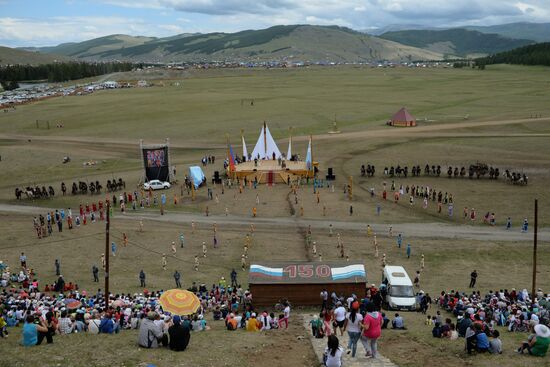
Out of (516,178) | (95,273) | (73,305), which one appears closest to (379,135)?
(516,178)

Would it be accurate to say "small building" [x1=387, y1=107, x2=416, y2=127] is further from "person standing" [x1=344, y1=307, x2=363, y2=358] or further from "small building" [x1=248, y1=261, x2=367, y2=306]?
"person standing" [x1=344, y1=307, x2=363, y2=358]

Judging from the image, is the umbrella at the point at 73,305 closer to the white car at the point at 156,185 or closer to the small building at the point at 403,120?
the white car at the point at 156,185

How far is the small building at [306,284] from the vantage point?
871 inches

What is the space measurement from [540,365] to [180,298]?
10.2 meters

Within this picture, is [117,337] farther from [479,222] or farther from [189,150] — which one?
[189,150]

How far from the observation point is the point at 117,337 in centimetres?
1634

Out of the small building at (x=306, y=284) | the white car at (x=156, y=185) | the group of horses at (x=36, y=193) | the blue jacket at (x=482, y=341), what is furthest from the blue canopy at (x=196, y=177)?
the blue jacket at (x=482, y=341)

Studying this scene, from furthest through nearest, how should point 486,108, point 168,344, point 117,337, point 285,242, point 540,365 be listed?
point 486,108 < point 285,242 < point 117,337 < point 168,344 < point 540,365

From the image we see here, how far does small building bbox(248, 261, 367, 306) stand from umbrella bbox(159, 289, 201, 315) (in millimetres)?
4830

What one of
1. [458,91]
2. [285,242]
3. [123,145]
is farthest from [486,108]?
[285,242]

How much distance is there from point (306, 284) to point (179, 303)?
6.44m

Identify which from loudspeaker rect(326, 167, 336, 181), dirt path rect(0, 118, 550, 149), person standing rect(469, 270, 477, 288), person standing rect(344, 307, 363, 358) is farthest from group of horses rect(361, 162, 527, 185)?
person standing rect(344, 307, 363, 358)

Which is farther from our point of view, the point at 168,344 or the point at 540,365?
the point at 168,344

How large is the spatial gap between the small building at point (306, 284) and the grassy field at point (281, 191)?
2575 mm
